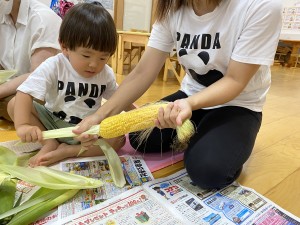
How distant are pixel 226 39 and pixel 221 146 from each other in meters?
0.34

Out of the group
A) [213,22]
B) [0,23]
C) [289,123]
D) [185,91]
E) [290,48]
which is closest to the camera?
[213,22]

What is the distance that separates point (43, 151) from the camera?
930 mm

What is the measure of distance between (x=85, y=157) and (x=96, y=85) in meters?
0.28

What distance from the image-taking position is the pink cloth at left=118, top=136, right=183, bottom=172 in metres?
1.01

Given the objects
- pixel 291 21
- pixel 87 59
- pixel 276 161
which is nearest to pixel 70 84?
pixel 87 59

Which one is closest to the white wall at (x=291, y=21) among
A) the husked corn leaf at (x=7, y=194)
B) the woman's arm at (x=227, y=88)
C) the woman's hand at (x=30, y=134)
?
the woman's arm at (x=227, y=88)

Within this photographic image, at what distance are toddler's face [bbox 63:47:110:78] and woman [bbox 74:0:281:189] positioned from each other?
0.40 ft

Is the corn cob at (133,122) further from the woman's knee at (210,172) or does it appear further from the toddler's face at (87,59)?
the toddler's face at (87,59)

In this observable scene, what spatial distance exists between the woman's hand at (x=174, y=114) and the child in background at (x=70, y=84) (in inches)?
13.9

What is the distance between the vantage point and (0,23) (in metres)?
1.23

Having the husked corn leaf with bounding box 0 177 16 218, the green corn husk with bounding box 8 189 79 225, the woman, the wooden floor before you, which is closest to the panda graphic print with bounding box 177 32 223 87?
the woman

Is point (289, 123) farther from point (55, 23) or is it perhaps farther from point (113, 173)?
point (55, 23)

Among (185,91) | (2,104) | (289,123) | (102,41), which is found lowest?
(289,123)

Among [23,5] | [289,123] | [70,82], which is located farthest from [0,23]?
[289,123]
